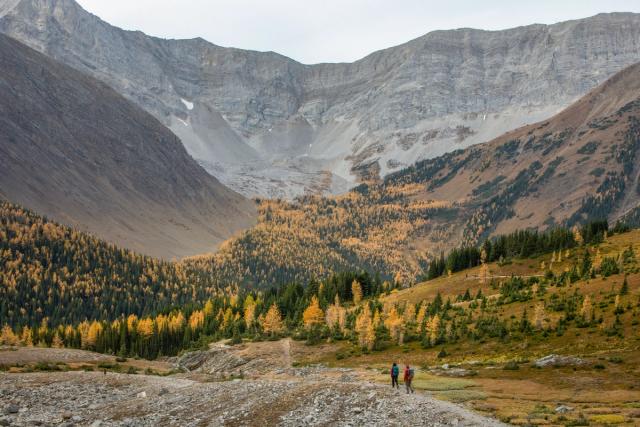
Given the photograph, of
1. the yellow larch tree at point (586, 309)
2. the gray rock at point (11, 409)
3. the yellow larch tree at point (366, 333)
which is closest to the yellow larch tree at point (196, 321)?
the yellow larch tree at point (366, 333)

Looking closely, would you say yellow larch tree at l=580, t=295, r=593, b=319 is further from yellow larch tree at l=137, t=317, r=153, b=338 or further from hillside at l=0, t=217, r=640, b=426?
yellow larch tree at l=137, t=317, r=153, b=338

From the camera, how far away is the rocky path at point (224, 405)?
146ft

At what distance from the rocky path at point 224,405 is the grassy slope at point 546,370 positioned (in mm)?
5136

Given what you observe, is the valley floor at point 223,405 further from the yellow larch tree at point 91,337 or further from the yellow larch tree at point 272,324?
the yellow larch tree at point 91,337

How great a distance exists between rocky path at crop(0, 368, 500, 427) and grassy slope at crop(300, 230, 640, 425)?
5.14m

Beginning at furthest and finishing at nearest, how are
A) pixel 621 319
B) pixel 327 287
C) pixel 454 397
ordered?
pixel 327 287
pixel 621 319
pixel 454 397

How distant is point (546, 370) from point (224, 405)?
33223 millimetres

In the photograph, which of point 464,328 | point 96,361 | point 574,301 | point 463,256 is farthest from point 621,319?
point 463,256

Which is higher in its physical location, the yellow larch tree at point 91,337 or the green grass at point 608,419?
the yellow larch tree at point 91,337

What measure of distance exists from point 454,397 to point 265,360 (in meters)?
56.2

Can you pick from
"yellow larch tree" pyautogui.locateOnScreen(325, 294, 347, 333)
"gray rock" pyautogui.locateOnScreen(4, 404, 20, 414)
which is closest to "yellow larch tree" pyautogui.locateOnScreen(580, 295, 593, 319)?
"yellow larch tree" pyautogui.locateOnScreen(325, 294, 347, 333)

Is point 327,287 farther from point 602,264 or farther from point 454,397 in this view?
point 454,397

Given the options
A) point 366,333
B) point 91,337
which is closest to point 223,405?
point 366,333

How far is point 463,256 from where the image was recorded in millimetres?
178750
